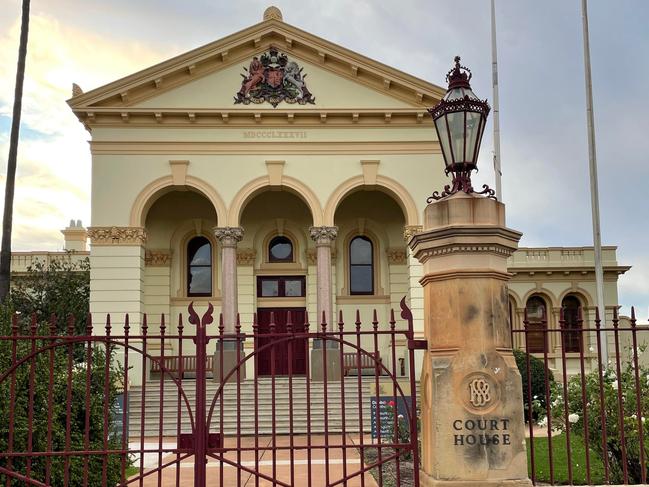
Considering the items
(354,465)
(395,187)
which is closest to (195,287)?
(395,187)

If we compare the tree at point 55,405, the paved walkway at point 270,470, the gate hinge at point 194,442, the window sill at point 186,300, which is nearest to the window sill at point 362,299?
the window sill at point 186,300

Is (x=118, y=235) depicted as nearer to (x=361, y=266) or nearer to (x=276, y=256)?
(x=276, y=256)

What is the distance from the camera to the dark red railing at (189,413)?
20.4ft

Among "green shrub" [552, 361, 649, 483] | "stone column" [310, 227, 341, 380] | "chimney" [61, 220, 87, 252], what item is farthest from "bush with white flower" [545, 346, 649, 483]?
"chimney" [61, 220, 87, 252]

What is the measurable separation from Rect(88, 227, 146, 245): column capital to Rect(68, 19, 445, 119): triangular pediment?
3711mm

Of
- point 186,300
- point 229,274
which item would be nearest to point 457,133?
point 229,274

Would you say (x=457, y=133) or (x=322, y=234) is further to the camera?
(x=322, y=234)

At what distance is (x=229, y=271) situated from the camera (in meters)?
23.5

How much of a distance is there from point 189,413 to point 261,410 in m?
12.7

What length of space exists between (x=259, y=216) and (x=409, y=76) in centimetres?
739

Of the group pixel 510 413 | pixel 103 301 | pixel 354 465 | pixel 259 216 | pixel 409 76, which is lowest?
pixel 354 465

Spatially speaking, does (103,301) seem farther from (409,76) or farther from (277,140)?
(409,76)

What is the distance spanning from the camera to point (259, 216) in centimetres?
2677

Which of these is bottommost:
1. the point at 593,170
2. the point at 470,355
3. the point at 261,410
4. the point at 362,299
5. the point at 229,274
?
the point at 261,410
